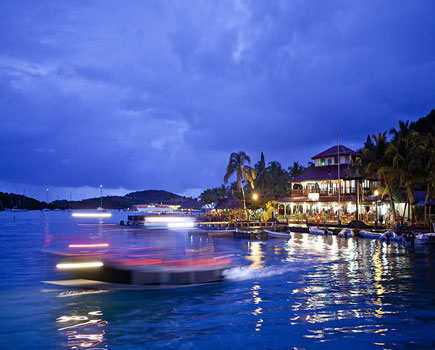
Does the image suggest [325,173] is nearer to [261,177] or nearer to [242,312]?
[261,177]

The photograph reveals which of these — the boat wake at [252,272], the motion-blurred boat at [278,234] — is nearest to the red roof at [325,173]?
the motion-blurred boat at [278,234]

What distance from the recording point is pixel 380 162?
43.2 metres

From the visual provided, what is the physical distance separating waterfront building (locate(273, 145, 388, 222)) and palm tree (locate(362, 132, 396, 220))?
5464 mm

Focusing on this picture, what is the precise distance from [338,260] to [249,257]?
6.49m

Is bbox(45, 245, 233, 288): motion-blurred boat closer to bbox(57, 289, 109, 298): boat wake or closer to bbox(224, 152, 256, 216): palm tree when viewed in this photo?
bbox(57, 289, 109, 298): boat wake

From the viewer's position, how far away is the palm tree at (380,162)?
4228 centimetres

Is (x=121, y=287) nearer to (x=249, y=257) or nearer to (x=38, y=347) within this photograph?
(x=38, y=347)

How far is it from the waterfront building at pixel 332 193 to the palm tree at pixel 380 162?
546cm

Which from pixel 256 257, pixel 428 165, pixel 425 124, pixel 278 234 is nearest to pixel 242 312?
pixel 256 257

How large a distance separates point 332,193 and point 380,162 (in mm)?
13685

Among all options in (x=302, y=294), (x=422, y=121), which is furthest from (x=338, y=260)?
(x=422, y=121)

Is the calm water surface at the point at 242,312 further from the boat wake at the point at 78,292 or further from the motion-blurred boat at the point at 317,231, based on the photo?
the motion-blurred boat at the point at 317,231

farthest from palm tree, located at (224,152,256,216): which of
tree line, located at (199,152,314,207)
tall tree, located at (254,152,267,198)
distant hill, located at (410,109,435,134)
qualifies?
distant hill, located at (410,109,435,134)

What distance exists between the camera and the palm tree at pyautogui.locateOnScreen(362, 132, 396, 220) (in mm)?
42281
